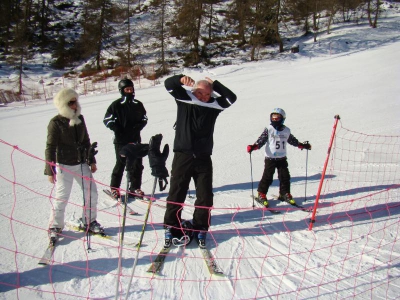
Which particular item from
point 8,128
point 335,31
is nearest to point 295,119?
point 8,128

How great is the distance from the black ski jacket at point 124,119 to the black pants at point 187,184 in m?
1.33

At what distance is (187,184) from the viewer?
3672 millimetres

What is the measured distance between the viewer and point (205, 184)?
3658mm

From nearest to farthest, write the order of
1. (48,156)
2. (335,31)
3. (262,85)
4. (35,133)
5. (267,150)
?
(48,156)
(267,150)
(35,133)
(262,85)
(335,31)

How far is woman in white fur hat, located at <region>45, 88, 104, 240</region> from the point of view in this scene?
11.4 ft

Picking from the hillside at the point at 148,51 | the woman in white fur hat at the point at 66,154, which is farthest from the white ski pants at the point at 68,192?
the hillside at the point at 148,51

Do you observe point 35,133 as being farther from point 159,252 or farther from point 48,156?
point 159,252

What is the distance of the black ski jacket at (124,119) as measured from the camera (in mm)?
4559

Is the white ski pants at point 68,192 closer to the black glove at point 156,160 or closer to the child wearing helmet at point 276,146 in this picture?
the black glove at point 156,160

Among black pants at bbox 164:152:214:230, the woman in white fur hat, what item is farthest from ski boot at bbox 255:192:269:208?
the woman in white fur hat

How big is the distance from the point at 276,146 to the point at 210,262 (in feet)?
6.88

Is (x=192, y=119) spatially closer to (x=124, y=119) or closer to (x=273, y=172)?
(x=124, y=119)

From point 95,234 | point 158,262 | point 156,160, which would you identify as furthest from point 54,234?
point 156,160

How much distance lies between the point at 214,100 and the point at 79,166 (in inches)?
69.5
